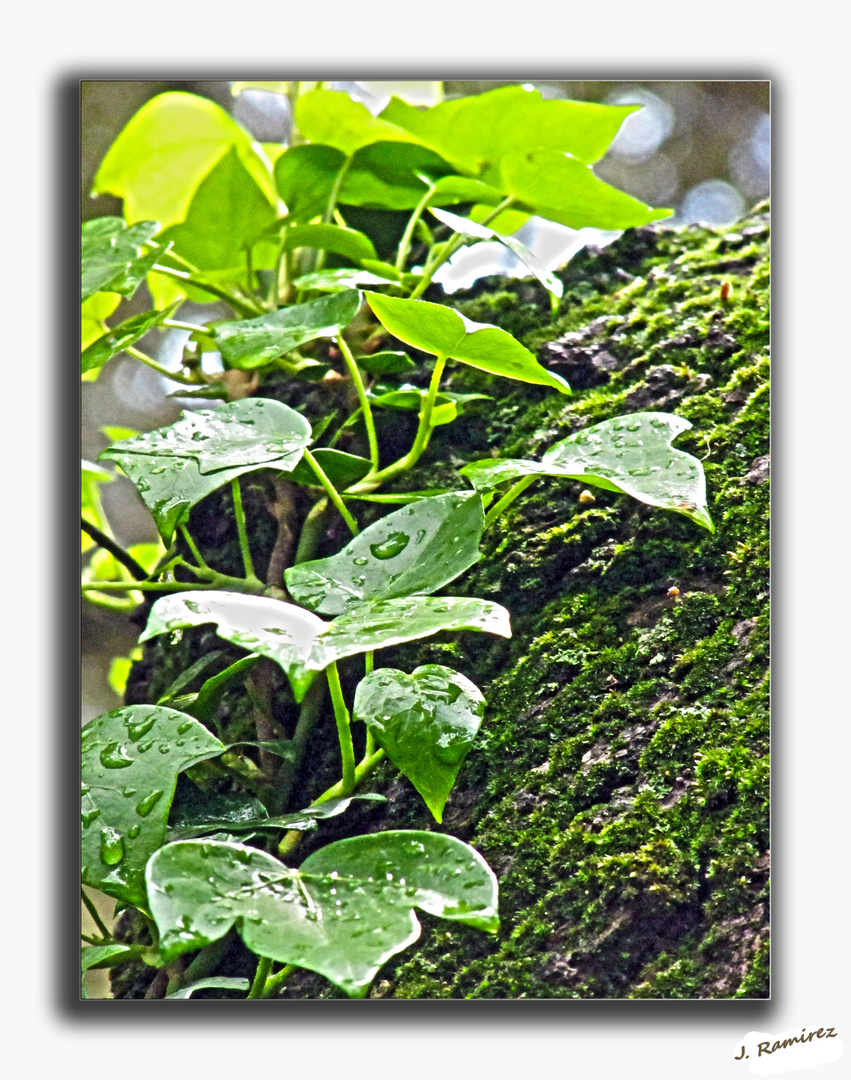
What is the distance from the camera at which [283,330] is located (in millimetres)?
834

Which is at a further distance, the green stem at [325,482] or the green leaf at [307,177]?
the green leaf at [307,177]

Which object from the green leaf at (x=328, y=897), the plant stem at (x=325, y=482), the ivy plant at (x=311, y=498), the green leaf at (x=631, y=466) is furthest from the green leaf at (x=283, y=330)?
the green leaf at (x=328, y=897)

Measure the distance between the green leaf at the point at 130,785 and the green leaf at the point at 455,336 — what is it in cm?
35

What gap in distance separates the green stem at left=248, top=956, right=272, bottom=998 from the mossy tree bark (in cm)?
2

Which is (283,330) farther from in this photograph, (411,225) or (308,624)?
(308,624)

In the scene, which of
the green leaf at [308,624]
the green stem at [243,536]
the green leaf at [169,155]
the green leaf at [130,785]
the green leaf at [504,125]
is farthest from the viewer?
the green leaf at [169,155]

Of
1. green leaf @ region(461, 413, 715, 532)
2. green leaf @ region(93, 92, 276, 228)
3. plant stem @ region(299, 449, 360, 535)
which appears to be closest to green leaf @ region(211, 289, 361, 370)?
plant stem @ region(299, 449, 360, 535)

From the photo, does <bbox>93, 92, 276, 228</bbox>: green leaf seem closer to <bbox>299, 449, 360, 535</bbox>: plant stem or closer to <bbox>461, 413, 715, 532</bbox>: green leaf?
<bbox>299, 449, 360, 535</bbox>: plant stem

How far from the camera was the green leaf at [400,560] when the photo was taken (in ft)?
2.14

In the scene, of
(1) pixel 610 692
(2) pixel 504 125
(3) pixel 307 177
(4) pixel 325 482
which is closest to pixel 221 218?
(3) pixel 307 177

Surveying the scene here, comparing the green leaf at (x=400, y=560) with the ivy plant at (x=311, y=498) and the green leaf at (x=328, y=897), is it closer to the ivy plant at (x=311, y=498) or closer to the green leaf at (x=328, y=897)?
the ivy plant at (x=311, y=498)

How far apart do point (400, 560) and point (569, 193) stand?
0.51m
